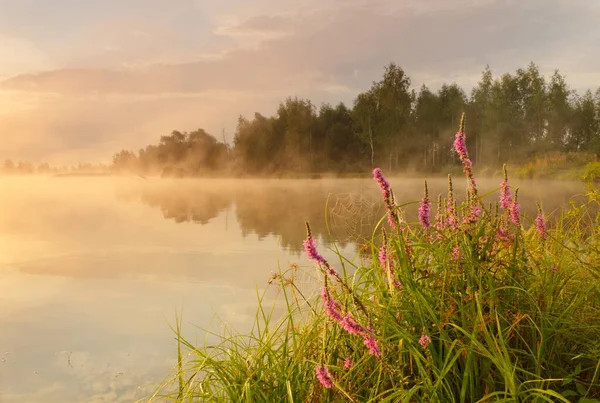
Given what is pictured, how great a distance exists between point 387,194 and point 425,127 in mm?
66158

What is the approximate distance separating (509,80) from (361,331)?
68809 mm

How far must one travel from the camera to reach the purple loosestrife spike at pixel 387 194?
2.86 meters

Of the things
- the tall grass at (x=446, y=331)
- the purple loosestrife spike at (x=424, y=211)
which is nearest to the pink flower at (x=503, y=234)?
the tall grass at (x=446, y=331)

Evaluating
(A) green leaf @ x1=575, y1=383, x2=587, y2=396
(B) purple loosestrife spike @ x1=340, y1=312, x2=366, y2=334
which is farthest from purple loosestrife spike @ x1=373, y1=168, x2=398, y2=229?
(A) green leaf @ x1=575, y1=383, x2=587, y2=396

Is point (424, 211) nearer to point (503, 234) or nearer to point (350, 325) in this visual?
point (503, 234)

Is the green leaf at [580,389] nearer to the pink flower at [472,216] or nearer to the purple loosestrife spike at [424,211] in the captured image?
the pink flower at [472,216]

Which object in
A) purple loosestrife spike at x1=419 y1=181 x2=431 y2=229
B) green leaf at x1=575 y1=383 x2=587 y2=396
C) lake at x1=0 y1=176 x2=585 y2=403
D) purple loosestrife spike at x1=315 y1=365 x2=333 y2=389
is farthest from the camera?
lake at x1=0 y1=176 x2=585 y2=403

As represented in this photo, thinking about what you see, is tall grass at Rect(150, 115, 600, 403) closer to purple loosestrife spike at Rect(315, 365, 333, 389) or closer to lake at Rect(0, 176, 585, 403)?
purple loosestrife spike at Rect(315, 365, 333, 389)

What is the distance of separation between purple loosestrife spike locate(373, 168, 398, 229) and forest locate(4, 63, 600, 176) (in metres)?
57.8

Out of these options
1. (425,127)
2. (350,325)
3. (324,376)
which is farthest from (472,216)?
(425,127)

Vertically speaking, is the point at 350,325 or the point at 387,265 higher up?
the point at 387,265

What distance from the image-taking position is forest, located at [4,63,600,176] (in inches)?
2477

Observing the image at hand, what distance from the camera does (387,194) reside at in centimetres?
287

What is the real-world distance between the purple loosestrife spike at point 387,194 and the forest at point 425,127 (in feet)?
190
